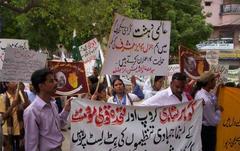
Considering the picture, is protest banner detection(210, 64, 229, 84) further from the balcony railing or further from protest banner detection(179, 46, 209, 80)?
the balcony railing

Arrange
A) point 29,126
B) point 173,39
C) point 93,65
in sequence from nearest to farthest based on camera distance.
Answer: point 29,126
point 93,65
point 173,39

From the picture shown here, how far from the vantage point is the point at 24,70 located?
724cm

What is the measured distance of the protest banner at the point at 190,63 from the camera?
8.42 metres

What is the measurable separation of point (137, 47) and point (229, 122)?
201 centimetres

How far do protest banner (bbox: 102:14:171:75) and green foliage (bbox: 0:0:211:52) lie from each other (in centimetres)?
764

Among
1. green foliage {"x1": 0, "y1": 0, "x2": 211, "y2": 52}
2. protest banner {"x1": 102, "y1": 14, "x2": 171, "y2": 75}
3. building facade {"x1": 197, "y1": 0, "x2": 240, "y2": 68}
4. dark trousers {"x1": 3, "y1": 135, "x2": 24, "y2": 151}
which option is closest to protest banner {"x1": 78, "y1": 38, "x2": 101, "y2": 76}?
green foliage {"x1": 0, "y1": 0, "x2": 211, "y2": 52}

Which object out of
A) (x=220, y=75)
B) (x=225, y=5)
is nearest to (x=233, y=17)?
(x=225, y=5)

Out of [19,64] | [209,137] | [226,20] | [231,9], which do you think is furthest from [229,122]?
[231,9]

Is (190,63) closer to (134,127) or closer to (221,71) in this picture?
(221,71)

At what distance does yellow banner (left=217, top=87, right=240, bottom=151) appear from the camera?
881cm

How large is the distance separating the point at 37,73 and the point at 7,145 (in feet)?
10.4

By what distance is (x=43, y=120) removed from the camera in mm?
5629

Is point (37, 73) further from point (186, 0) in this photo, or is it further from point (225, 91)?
point (186, 0)

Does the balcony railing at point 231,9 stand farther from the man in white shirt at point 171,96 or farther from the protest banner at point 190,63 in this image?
the man in white shirt at point 171,96
